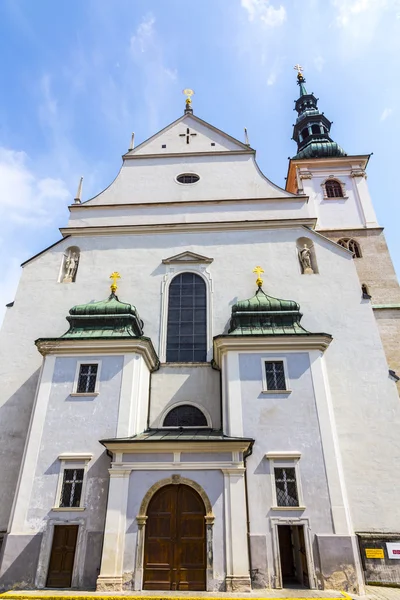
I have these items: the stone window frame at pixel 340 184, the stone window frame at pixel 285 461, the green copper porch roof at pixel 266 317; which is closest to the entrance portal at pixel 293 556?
the stone window frame at pixel 285 461

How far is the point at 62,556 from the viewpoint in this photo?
9.09 m

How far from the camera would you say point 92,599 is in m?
7.84

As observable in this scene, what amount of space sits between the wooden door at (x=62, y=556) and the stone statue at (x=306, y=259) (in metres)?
9.70

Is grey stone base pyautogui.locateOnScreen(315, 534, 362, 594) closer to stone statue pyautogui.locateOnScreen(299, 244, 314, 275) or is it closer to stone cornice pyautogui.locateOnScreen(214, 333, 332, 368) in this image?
stone cornice pyautogui.locateOnScreen(214, 333, 332, 368)

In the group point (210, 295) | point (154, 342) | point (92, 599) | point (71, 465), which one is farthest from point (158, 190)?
point (92, 599)

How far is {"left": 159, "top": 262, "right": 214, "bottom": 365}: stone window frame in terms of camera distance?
12.7 m

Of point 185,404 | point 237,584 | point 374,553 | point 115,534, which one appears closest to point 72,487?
point 115,534

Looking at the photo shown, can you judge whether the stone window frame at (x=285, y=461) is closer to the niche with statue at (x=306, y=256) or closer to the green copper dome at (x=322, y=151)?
the niche with statue at (x=306, y=256)

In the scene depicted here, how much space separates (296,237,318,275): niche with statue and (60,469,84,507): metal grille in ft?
29.0

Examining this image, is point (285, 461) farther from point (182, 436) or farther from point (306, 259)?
point (306, 259)

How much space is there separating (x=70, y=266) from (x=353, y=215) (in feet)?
41.6

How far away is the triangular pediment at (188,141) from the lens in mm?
17281

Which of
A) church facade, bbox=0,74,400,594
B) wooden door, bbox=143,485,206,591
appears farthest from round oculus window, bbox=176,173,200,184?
wooden door, bbox=143,485,206,591

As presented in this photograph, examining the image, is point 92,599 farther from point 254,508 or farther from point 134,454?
point 254,508
